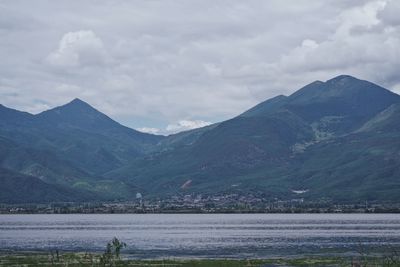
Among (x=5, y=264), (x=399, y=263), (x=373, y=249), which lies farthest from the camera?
(x=373, y=249)

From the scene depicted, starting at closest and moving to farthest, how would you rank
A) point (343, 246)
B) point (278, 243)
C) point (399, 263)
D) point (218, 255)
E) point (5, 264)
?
1. point (399, 263)
2. point (5, 264)
3. point (218, 255)
4. point (343, 246)
5. point (278, 243)

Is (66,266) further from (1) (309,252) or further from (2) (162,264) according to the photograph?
(1) (309,252)

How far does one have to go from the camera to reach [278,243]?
188500 mm

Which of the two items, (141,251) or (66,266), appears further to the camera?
(141,251)

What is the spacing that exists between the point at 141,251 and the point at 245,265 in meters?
46.8

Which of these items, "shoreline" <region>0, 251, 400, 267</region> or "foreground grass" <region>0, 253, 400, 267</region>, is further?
"shoreline" <region>0, 251, 400, 267</region>

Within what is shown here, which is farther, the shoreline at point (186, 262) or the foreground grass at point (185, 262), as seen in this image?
the shoreline at point (186, 262)

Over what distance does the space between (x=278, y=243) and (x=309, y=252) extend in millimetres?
36291

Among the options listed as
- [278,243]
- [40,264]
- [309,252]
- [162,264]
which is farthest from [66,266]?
[278,243]

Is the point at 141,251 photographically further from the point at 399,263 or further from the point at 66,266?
the point at 399,263

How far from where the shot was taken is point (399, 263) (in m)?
101

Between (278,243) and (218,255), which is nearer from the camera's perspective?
(218,255)

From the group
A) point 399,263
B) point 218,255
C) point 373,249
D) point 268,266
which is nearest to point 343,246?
point 373,249

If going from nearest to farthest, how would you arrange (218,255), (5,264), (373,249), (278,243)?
(5,264), (218,255), (373,249), (278,243)
